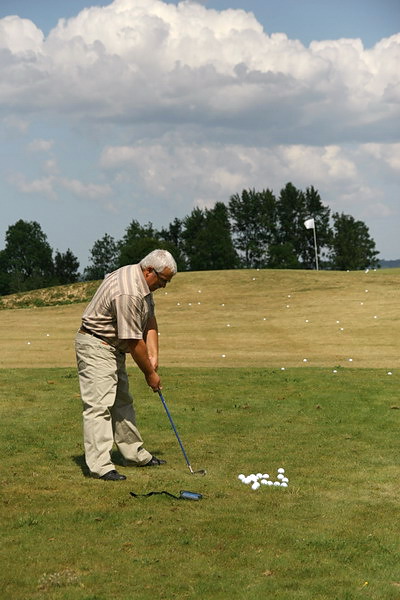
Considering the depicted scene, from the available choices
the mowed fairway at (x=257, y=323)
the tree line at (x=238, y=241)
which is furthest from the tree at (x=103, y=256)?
the mowed fairway at (x=257, y=323)

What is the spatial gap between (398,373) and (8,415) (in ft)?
29.4

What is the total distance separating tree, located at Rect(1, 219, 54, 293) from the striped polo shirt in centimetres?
11621

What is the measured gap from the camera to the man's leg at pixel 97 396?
8883mm

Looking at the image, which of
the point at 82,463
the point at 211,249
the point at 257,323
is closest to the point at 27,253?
the point at 211,249

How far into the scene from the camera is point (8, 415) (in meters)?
12.6

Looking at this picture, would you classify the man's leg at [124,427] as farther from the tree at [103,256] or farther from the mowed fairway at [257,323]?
the tree at [103,256]

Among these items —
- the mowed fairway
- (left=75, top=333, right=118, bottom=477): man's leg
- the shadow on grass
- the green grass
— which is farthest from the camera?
the mowed fairway

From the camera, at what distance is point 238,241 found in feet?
455

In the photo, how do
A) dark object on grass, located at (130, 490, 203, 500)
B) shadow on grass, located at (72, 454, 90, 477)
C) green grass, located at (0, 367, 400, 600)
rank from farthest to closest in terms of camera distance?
shadow on grass, located at (72, 454, 90, 477)
dark object on grass, located at (130, 490, 203, 500)
green grass, located at (0, 367, 400, 600)

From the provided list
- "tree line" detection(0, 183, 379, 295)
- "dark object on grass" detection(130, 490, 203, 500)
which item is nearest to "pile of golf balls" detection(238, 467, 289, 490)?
"dark object on grass" detection(130, 490, 203, 500)

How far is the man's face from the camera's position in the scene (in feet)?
28.9

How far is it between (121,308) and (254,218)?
132 m

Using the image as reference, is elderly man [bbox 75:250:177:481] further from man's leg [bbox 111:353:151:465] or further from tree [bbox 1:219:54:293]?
tree [bbox 1:219:54:293]

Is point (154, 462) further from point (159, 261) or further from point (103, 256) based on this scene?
point (103, 256)
